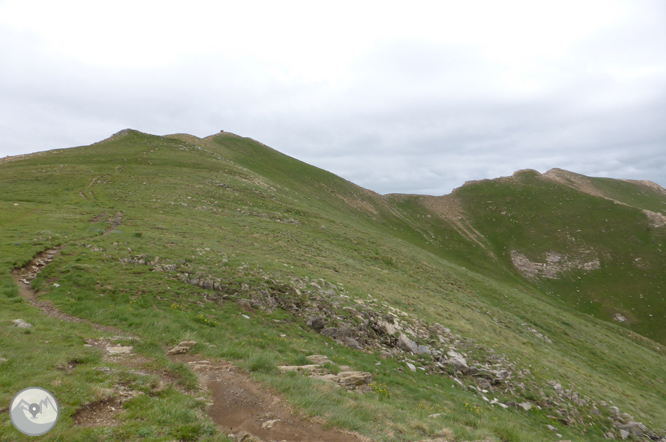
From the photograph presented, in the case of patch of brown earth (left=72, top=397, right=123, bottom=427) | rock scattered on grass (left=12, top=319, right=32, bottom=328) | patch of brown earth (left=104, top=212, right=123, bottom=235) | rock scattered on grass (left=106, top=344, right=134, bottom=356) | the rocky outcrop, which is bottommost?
the rocky outcrop

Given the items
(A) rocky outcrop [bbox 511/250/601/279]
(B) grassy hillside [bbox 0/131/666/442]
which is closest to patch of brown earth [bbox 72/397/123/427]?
(B) grassy hillside [bbox 0/131/666/442]

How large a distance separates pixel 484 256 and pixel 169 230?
72.1 m

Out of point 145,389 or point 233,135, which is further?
point 233,135

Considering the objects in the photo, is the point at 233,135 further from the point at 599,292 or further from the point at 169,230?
the point at 599,292

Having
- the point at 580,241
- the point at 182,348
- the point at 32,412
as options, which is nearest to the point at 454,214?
the point at 580,241

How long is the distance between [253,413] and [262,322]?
340 inches

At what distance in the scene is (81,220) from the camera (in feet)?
93.2

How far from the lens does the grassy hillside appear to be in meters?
9.67

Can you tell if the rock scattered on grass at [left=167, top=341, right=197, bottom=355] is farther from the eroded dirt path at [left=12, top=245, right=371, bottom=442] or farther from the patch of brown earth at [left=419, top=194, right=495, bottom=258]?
the patch of brown earth at [left=419, top=194, right=495, bottom=258]

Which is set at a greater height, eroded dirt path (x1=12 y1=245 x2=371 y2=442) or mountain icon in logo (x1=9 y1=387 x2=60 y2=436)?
mountain icon in logo (x1=9 y1=387 x2=60 y2=436)

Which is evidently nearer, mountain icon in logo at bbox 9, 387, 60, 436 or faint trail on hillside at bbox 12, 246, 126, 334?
mountain icon in logo at bbox 9, 387, 60, 436

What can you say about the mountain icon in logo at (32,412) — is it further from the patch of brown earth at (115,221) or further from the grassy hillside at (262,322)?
the patch of brown earth at (115,221)

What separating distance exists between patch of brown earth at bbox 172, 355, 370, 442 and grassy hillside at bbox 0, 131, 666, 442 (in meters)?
0.40

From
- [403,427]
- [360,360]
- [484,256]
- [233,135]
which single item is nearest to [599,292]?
[484,256]
